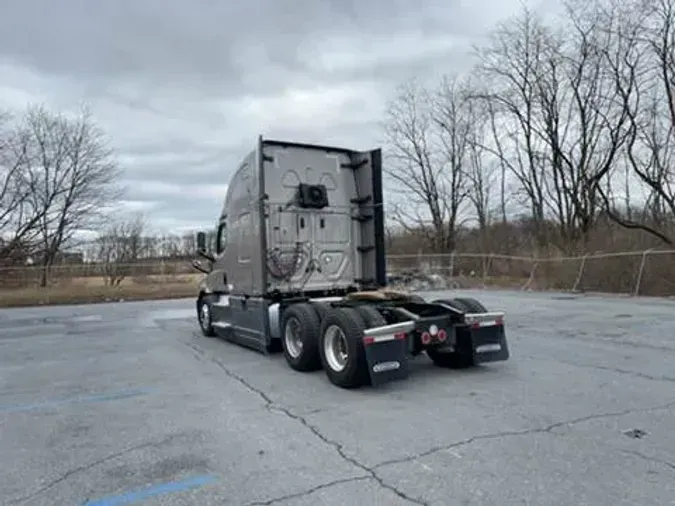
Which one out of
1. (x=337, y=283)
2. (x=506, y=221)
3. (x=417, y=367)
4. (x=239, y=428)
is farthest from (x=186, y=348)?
(x=506, y=221)

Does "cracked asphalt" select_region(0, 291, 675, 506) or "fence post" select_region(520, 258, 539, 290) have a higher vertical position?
"fence post" select_region(520, 258, 539, 290)

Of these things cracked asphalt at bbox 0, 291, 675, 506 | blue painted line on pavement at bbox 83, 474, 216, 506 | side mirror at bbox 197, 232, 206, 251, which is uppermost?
side mirror at bbox 197, 232, 206, 251

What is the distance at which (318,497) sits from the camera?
348 cm

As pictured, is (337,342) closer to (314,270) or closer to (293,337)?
(293,337)

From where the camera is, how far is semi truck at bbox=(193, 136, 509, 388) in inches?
278

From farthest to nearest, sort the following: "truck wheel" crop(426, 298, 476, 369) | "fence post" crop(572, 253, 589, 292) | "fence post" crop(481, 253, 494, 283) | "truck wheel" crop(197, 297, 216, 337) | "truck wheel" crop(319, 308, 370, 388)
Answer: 1. "fence post" crop(481, 253, 494, 283)
2. "fence post" crop(572, 253, 589, 292)
3. "truck wheel" crop(197, 297, 216, 337)
4. "truck wheel" crop(426, 298, 476, 369)
5. "truck wheel" crop(319, 308, 370, 388)

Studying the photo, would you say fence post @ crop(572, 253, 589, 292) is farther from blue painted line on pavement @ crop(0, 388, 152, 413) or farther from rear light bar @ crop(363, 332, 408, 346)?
blue painted line on pavement @ crop(0, 388, 152, 413)

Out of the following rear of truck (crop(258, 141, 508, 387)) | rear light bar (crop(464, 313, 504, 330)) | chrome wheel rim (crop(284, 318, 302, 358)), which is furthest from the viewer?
chrome wheel rim (crop(284, 318, 302, 358))

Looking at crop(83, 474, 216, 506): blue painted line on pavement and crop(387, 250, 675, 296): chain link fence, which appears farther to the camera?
crop(387, 250, 675, 296): chain link fence

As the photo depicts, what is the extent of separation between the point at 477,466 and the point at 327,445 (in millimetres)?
1190

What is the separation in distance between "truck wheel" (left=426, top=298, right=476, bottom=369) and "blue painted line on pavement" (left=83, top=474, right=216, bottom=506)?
3807mm

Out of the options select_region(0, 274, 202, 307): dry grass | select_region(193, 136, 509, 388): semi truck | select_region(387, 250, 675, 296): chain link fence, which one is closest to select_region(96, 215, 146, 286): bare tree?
select_region(0, 274, 202, 307): dry grass

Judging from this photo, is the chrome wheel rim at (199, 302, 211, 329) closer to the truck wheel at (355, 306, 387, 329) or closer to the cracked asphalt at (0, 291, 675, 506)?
the cracked asphalt at (0, 291, 675, 506)

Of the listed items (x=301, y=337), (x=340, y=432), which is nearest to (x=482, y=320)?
(x=301, y=337)
